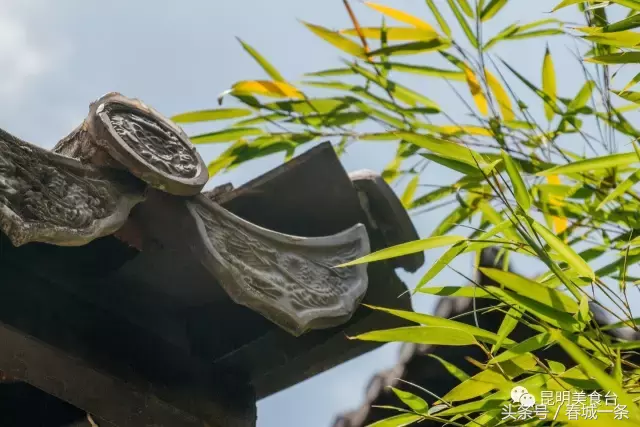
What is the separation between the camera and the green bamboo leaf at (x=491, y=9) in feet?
5.55

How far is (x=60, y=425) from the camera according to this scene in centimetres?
124

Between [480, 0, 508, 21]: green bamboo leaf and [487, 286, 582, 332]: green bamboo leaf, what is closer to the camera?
[487, 286, 582, 332]: green bamboo leaf

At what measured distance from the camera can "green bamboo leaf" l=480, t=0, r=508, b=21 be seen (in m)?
1.69

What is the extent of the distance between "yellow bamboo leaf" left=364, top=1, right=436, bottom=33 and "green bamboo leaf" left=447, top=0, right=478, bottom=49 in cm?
7

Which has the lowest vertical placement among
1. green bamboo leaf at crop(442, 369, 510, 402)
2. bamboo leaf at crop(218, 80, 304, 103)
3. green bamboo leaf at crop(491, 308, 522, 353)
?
green bamboo leaf at crop(442, 369, 510, 402)

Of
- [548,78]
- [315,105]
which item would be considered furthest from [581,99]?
[315,105]

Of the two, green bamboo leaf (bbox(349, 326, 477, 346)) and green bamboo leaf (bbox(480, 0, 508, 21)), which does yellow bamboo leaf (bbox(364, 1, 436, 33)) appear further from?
green bamboo leaf (bbox(349, 326, 477, 346))

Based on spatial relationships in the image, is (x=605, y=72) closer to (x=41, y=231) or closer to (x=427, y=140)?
(x=427, y=140)

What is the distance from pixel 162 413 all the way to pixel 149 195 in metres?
0.35

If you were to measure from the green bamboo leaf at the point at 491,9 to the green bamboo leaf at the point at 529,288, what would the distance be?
808 mm

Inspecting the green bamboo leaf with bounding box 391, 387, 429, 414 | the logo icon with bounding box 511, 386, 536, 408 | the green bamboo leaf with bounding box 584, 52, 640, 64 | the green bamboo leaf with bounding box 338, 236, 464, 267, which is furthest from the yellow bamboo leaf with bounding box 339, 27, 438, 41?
the logo icon with bounding box 511, 386, 536, 408

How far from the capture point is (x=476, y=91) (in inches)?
70.2

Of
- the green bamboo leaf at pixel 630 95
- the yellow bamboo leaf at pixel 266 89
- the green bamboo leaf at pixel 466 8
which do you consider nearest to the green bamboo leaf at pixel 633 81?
the green bamboo leaf at pixel 630 95

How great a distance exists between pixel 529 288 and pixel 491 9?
846mm
